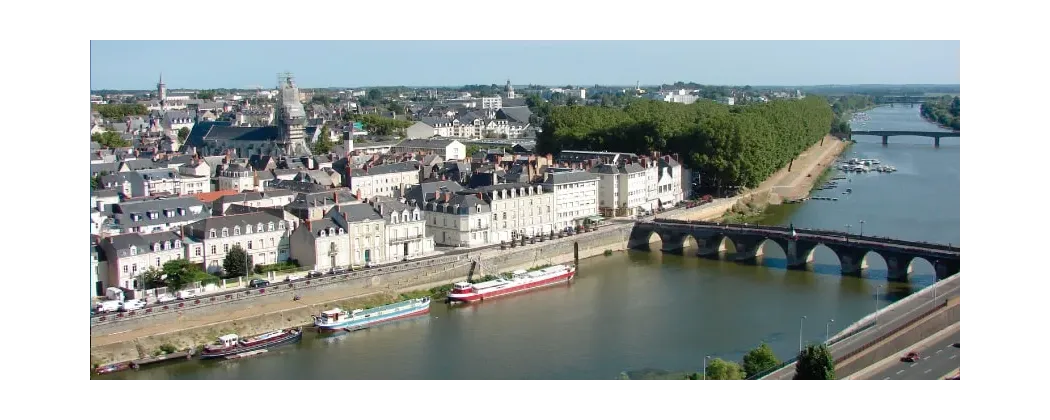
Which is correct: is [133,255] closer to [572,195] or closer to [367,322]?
[367,322]

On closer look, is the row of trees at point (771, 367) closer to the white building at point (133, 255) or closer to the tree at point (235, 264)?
the tree at point (235, 264)

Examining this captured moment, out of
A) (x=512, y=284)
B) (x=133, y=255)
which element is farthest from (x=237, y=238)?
(x=512, y=284)

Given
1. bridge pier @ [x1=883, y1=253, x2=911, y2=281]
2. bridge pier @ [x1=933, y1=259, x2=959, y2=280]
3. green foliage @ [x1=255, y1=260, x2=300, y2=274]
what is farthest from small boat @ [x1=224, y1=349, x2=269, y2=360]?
bridge pier @ [x1=933, y1=259, x2=959, y2=280]

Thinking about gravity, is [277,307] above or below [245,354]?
above

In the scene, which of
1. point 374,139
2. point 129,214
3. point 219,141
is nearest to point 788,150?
point 374,139

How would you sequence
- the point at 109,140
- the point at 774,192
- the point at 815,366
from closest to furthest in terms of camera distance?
the point at 815,366
the point at 774,192
the point at 109,140

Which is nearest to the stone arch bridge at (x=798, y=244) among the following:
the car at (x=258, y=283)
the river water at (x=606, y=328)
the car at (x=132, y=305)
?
the river water at (x=606, y=328)

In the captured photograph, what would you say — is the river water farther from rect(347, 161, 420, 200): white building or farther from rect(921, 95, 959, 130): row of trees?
rect(921, 95, 959, 130): row of trees
